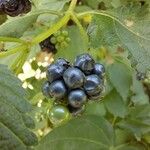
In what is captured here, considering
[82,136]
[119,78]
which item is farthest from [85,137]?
[119,78]

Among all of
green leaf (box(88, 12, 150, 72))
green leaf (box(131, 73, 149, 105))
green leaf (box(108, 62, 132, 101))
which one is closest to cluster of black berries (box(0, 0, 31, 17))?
green leaf (box(88, 12, 150, 72))

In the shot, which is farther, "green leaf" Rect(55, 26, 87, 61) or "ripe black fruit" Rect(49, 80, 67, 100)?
"green leaf" Rect(55, 26, 87, 61)

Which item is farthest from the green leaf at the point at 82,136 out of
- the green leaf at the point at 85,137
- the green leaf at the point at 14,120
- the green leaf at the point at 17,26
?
the green leaf at the point at 14,120

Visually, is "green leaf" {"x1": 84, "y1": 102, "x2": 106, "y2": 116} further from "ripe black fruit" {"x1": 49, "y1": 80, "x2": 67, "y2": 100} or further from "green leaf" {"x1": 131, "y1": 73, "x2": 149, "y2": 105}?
"ripe black fruit" {"x1": 49, "y1": 80, "x2": 67, "y2": 100}

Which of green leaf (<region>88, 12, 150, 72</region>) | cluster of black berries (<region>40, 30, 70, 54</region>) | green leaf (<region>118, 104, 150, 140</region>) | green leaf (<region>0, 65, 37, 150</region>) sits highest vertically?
green leaf (<region>0, 65, 37, 150</region>)

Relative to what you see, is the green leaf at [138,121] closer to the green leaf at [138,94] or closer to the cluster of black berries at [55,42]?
the green leaf at [138,94]

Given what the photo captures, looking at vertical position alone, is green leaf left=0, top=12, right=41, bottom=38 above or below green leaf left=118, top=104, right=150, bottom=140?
above
